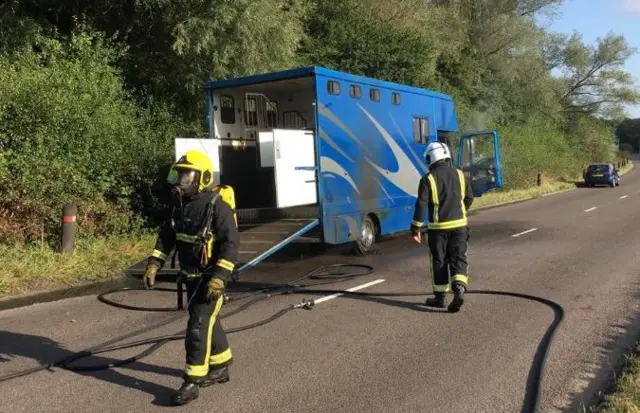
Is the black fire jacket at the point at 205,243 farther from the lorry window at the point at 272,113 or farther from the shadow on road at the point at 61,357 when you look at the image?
the lorry window at the point at 272,113

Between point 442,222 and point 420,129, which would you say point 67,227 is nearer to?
point 442,222

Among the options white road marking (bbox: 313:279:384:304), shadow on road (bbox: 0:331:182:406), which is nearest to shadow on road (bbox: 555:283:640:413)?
shadow on road (bbox: 0:331:182:406)

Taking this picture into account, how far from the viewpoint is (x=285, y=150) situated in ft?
29.7

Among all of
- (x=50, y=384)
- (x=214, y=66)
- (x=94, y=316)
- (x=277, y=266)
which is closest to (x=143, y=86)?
(x=214, y=66)

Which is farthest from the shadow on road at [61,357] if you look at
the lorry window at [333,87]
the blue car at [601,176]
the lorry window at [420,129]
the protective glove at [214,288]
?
the blue car at [601,176]

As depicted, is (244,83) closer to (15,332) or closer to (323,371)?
(15,332)

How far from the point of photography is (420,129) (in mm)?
13156

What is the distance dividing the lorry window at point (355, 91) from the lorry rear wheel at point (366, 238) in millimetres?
2149

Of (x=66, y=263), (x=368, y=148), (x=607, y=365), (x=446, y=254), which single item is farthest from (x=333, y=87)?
(x=607, y=365)

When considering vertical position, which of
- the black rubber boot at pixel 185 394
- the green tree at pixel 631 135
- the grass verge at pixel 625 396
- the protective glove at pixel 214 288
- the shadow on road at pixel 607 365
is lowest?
the shadow on road at pixel 607 365

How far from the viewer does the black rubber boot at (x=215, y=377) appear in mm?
4578

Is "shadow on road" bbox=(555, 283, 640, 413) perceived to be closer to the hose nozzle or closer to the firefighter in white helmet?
the firefighter in white helmet

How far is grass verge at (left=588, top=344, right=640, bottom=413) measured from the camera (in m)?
3.92

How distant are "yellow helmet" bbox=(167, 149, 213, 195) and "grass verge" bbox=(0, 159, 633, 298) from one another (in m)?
4.75
